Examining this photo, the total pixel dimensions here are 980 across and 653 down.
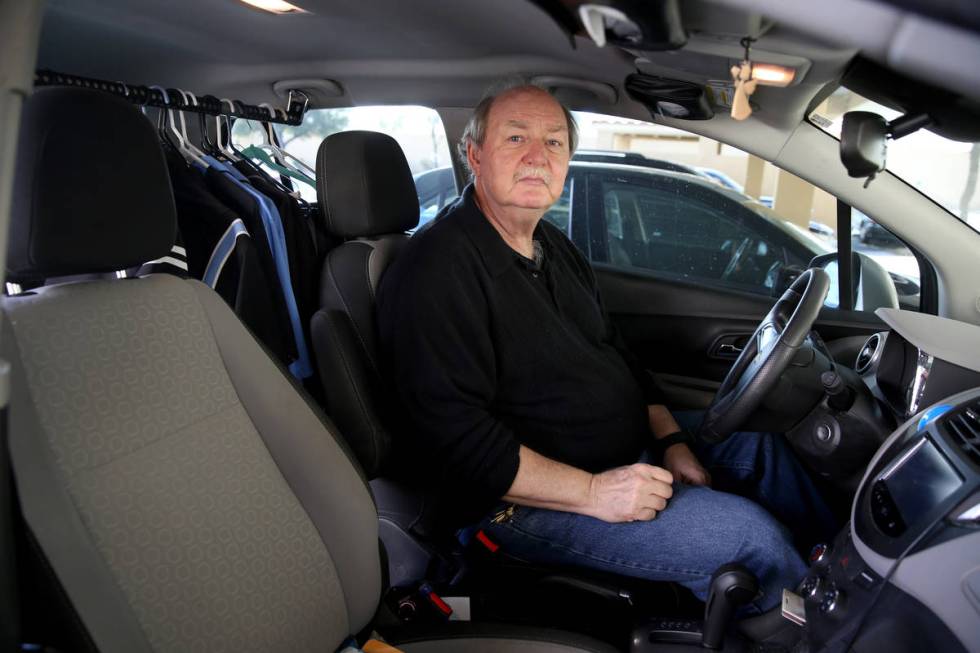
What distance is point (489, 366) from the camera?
1505 millimetres

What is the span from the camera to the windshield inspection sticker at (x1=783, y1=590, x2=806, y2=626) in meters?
1.19

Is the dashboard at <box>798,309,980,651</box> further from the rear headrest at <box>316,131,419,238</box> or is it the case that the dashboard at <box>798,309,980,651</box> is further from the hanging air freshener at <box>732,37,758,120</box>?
the rear headrest at <box>316,131,419,238</box>

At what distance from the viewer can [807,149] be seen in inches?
67.7

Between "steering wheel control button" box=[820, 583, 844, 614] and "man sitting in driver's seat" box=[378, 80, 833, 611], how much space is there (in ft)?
0.79

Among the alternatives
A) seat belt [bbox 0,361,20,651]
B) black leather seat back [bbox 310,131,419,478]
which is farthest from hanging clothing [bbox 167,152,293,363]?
seat belt [bbox 0,361,20,651]

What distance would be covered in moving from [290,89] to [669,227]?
1385mm

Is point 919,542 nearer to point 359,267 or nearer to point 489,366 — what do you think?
point 489,366

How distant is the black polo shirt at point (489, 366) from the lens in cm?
145

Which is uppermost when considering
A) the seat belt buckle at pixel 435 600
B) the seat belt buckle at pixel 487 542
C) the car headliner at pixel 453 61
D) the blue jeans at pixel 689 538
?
the car headliner at pixel 453 61

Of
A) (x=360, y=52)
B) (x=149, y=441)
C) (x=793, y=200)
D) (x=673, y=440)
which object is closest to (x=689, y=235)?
(x=793, y=200)

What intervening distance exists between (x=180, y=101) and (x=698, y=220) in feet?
5.52

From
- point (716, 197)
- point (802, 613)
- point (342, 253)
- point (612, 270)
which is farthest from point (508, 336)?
point (716, 197)

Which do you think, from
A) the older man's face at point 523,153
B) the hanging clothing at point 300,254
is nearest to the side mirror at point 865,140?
the older man's face at point 523,153

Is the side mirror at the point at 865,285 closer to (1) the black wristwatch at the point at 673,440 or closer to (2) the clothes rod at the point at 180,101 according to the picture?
(1) the black wristwatch at the point at 673,440
